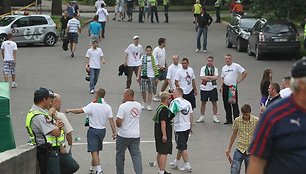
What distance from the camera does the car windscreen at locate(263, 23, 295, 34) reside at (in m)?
29.7

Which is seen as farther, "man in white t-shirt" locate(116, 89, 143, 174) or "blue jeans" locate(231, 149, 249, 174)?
"man in white t-shirt" locate(116, 89, 143, 174)

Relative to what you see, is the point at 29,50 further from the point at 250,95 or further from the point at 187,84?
the point at 187,84

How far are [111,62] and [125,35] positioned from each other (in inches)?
421

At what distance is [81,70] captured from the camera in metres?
26.8

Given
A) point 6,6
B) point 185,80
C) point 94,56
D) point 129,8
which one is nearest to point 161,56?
point 94,56

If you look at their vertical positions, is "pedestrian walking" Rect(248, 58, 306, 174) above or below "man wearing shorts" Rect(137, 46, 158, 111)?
above

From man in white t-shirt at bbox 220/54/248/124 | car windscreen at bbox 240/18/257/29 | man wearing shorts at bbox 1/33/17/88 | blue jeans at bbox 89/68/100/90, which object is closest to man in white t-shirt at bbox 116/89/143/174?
man in white t-shirt at bbox 220/54/248/124

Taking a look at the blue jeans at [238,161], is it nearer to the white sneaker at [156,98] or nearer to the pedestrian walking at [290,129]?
the pedestrian walking at [290,129]

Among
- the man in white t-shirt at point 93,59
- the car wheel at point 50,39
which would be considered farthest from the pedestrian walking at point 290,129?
the car wheel at point 50,39

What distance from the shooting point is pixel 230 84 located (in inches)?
708

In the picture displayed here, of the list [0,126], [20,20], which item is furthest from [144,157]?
[20,20]

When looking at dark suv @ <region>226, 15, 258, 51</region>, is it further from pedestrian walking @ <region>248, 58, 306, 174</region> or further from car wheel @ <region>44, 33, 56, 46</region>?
pedestrian walking @ <region>248, 58, 306, 174</region>

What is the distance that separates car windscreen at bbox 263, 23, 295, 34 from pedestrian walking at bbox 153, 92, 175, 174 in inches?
694

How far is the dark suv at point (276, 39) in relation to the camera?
1160 inches
